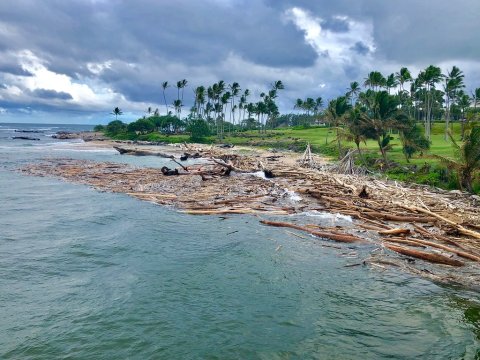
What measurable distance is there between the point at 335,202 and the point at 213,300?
43.8 feet

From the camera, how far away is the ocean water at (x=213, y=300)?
334 inches

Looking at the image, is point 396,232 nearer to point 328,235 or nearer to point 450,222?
point 450,222

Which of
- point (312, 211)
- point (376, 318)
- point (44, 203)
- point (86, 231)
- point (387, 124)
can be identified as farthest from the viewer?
point (387, 124)

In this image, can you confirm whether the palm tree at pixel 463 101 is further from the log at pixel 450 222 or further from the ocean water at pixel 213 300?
the ocean water at pixel 213 300

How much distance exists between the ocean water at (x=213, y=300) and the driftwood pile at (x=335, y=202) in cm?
218

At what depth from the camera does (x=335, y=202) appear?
879 inches

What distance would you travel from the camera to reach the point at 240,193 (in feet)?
85.4

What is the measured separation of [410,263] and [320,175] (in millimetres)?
19146

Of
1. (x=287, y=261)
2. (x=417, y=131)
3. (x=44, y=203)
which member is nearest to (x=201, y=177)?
(x=44, y=203)

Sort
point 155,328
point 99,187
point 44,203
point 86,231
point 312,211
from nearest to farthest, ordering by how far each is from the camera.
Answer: point 155,328 < point 86,231 < point 312,211 < point 44,203 < point 99,187

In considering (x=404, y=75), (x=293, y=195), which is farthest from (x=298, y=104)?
(x=293, y=195)

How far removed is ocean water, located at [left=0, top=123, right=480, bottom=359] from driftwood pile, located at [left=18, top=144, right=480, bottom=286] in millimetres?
2182

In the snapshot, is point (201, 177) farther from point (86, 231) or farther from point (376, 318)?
point (376, 318)

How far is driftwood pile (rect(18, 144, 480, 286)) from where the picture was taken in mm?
15180
